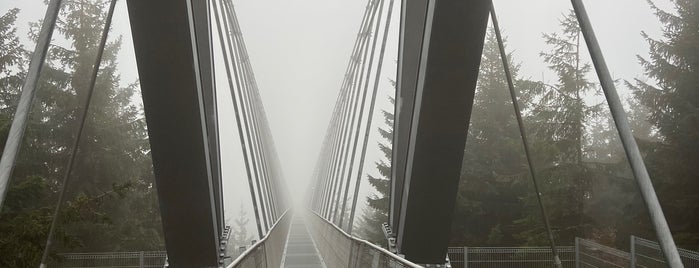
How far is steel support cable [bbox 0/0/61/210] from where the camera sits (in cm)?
578

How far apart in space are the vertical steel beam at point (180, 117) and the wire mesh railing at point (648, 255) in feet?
37.0

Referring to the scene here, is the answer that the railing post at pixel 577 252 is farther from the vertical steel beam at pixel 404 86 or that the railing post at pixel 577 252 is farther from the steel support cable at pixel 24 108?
the steel support cable at pixel 24 108

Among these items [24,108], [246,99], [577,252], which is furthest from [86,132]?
[24,108]

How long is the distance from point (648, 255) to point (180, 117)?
13.3 m

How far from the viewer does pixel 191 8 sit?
28.8 ft

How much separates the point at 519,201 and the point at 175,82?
2981 cm

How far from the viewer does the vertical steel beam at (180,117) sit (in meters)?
8.55

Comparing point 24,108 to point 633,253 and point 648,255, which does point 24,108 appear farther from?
point 648,255

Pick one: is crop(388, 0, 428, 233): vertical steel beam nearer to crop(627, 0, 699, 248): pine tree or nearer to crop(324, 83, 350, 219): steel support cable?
crop(627, 0, 699, 248): pine tree

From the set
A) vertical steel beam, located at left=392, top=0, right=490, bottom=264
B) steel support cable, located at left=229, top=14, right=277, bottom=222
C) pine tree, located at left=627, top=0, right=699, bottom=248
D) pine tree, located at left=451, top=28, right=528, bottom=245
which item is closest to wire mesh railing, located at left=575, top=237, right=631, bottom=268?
pine tree, located at left=627, top=0, right=699, bottom=248

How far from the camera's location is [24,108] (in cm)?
622

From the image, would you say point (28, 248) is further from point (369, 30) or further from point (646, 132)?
point (646, 132)

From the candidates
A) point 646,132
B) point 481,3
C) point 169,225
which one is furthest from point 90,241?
point 646,132

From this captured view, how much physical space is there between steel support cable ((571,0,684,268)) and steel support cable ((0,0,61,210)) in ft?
14.4
